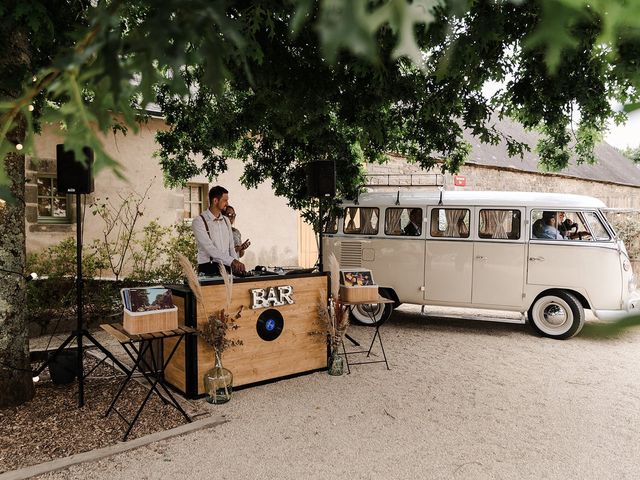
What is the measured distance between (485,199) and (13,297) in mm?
6175

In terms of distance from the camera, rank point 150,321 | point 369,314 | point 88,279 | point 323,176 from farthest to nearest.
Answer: point 369,314, point 88,279, point 323,176, point 150,321

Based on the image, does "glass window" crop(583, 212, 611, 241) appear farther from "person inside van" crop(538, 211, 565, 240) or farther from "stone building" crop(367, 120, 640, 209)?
"stone building" crop(367, 120, 640, 209)

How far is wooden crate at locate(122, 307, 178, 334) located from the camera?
12.0 ft

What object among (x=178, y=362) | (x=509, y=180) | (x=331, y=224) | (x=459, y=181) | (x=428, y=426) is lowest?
(x=428, y=426)

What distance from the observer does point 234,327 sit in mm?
4391

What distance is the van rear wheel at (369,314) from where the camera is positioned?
7.45m

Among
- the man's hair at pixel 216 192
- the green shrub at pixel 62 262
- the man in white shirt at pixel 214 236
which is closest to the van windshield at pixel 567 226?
the man in white shirt at pixel 214 236

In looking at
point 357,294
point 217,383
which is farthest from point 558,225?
point 217,383

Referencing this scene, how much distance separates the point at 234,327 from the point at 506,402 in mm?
2660

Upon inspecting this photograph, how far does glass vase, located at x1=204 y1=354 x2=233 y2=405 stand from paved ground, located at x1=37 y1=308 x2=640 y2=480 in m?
0.10

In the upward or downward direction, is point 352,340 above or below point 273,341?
below

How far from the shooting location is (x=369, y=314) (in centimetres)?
763

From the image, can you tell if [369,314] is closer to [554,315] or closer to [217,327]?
[554,315]

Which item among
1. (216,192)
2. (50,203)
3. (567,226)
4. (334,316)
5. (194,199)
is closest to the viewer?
(334,316)
